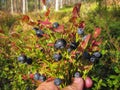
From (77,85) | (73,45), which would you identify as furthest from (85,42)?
(77,85)

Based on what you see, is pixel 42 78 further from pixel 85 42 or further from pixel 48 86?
pixel 85 42

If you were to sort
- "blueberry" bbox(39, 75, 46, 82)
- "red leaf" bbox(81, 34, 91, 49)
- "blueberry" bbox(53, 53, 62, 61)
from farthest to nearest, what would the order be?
"blueberry" bbox(39, 75, 46, 82) → "blueberry" bbox(53, 53, 62, 61) → "red leaf" bbox(81, 34, 91, 49)

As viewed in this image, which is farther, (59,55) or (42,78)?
(42,78)

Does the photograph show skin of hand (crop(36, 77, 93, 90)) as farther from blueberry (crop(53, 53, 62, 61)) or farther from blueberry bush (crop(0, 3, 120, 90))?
blueberry (crop(53, 53, 62, 61))

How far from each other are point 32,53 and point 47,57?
0.38 feet

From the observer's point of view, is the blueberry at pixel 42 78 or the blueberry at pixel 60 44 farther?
the blueberry at pixel 42 78

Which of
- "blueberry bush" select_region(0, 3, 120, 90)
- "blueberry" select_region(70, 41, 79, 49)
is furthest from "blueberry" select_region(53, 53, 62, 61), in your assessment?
"blueberry" select_region(70, 41, 79, 49)

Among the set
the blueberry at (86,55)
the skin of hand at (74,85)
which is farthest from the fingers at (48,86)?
the blueberry at (86,55)

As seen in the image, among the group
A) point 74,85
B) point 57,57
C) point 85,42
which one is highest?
point 85,42

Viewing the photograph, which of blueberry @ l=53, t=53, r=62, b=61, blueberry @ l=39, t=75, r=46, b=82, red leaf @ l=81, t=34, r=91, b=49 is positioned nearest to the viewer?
red leaf @ l=81, t=34, r=91, b=49

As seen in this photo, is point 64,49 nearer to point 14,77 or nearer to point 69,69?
point 69,69

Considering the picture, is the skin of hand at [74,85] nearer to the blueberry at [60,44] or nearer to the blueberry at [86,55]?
the blueberry at [86,55]

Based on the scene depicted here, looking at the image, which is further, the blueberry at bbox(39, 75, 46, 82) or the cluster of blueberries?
the blueberry at bbox(39, 75, 46, 82)

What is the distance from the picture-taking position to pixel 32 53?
224cm
